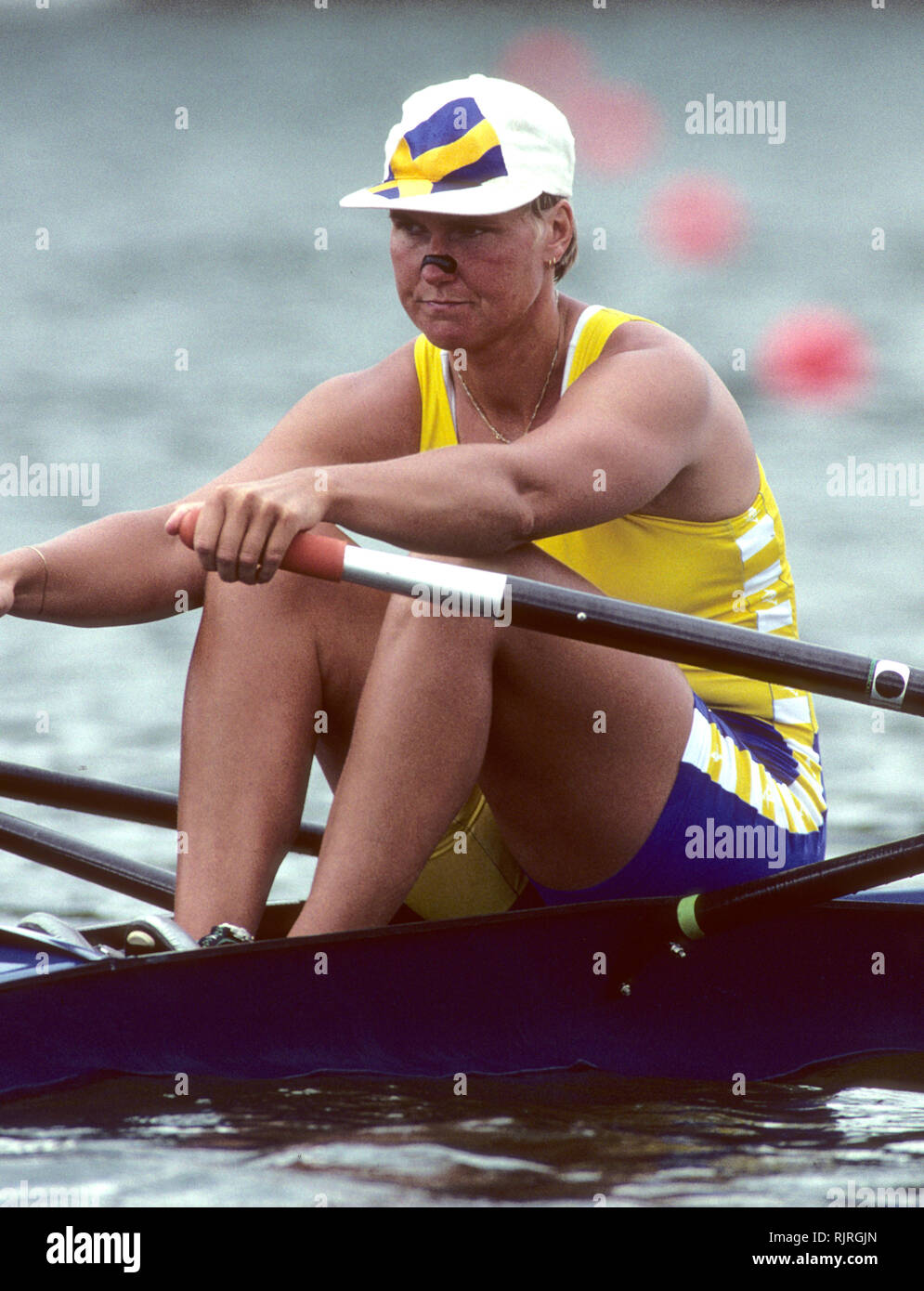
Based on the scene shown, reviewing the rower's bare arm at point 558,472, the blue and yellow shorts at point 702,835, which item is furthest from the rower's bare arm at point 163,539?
the blue and yellow shorts at point 702,835

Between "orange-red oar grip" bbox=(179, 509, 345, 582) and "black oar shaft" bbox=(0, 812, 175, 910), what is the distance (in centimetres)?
86

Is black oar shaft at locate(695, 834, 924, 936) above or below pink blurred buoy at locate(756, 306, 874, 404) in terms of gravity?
below

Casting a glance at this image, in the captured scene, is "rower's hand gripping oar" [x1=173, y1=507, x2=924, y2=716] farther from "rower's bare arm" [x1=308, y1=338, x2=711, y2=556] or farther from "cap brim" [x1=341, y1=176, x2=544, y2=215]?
"cap brim" [x1=341, y1=176, x2=544, y2=215]

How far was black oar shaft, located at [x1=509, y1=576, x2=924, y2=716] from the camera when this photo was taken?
8.05ft

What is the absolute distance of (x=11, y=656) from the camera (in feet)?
20.1

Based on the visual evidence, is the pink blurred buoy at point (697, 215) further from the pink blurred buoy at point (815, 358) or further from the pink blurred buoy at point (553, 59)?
the pink blurred buoy at point (553, 59)

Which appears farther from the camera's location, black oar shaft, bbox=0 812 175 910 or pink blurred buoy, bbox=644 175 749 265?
pink blurred buoy, bbox=644 175 749 265

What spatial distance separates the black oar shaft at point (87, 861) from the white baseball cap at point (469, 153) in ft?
3.55

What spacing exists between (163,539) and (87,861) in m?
0.57

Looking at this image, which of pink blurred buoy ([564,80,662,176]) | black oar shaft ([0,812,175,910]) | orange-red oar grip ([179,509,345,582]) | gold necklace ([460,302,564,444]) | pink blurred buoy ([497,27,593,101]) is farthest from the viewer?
pink blurred buoy ([497,27,593,101])

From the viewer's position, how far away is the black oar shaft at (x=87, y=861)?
3.14 m

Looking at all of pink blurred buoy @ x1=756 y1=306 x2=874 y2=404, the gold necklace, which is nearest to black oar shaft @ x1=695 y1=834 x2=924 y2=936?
the gold necklace
